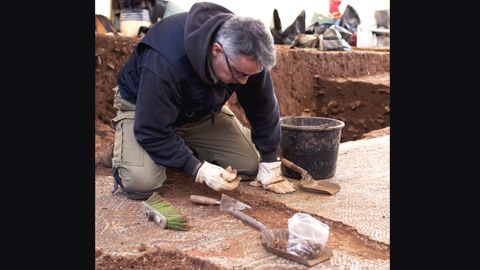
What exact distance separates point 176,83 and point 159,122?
246 millimetres

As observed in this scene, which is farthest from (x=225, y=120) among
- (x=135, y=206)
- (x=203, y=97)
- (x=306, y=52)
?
(x=306, y=52)

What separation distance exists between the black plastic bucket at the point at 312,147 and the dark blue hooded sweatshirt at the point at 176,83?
0.50 m

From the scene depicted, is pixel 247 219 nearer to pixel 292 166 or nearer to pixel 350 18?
pixel 292 166

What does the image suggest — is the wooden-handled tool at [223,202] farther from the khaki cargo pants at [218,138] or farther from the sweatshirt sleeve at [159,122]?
the khaki cargo pants at [218,138]

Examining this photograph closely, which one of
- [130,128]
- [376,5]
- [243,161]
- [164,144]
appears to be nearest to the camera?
[164,144]

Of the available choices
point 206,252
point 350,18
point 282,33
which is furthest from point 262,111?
point 350,18

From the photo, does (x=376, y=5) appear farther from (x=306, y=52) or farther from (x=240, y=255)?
(x=240, y=255)

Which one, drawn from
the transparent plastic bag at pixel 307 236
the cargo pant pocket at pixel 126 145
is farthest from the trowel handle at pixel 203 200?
the transparent plastic bag at pixel 307 236

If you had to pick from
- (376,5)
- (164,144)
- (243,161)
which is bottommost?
(243,161)

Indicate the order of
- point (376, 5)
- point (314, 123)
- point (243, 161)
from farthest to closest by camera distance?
1. point (376, 5)
2. point (314, 123)
3. point (243, 161)

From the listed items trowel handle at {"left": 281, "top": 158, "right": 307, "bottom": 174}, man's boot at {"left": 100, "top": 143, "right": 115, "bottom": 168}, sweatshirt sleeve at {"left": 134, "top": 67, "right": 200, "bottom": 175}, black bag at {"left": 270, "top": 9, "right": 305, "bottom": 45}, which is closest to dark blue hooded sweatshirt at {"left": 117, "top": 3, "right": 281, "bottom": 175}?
sweatshirt sleeve at {"left": 134, "top": 67, "right": 200, "bottom": 175}

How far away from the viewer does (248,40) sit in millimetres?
2543

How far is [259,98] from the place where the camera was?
3.16 m

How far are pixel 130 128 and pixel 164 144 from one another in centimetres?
40
